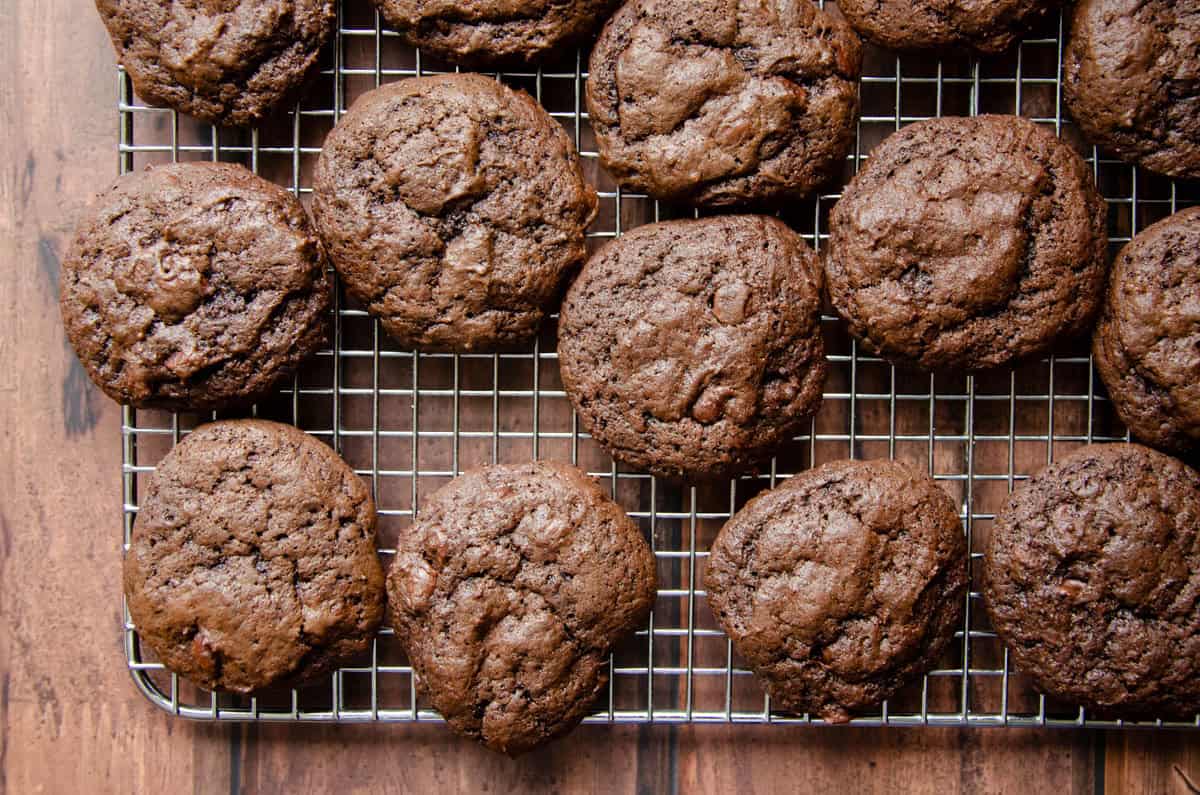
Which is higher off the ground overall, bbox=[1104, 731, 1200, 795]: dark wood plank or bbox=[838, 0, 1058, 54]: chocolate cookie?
bbox=[838, 0, 1058, 54]: chocolate cookie

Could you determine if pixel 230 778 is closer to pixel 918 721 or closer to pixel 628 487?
pixel 628 487

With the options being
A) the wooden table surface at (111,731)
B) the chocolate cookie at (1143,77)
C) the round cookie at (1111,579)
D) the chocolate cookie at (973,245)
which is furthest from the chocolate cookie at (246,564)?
the chocolate cookie at (1143,77)

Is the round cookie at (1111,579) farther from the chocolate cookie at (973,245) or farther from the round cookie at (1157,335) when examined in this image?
the chocolate cookie at (973,245)

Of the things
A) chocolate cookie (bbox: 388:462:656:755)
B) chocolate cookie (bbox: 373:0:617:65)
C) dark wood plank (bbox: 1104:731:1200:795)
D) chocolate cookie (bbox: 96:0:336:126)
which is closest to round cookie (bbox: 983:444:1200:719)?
dark wood plank (bbox: 1104:731:1200:795)

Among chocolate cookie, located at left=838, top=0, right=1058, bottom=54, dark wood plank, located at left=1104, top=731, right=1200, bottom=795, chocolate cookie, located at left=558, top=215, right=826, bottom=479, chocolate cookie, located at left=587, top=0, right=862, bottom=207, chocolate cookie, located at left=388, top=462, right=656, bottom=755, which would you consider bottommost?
dark wood plank, located at left=1104, top=731, right=1200, bottom=795

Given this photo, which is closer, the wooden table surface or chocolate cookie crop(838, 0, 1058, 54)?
chocolate cookie crop(838, 0, 1058, 54)

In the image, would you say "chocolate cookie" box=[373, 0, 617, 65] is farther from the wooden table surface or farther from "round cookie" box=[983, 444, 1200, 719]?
"round cookie" box=[983, 444, 1200, 719]
